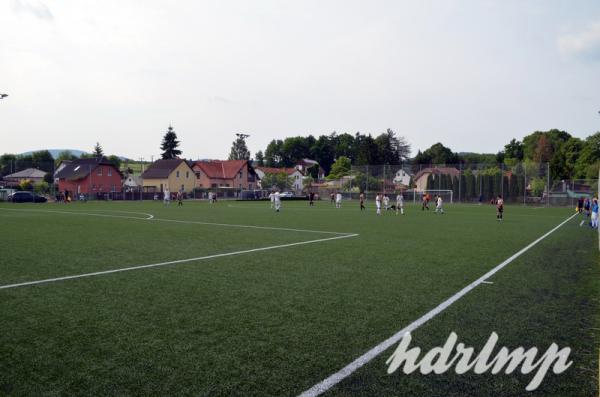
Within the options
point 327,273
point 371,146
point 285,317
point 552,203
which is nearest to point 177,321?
point 285,317

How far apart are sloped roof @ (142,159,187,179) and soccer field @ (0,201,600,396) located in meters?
70.6

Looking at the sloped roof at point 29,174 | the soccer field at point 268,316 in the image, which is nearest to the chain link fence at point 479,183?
the soccer field at point 268,316

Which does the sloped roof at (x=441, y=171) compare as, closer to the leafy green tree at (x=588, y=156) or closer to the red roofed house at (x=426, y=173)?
the red roofed house at (x=426, y=173)

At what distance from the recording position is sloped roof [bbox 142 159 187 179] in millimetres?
80625

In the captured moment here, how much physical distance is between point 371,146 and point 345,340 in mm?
109431

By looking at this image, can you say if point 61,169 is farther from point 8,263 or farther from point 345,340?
point 345,340

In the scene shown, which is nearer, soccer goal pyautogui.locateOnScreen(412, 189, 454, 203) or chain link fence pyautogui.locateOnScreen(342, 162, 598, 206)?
chain link fence pyautogui.locateOnScreen(342, 162, 598, 206)

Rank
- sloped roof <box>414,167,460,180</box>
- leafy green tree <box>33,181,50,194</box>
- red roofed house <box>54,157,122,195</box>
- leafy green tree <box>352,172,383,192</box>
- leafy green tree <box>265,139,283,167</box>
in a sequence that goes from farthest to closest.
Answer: leafy green tree <box>265,139,283,167</box> < red roofed house <box>54,157,122,195</box> < leafy green tree <box>33,181,50,194</box> < leafy green tree <box>352,172,383,192</box> < sloped roof <box>414,167,460,180</box>

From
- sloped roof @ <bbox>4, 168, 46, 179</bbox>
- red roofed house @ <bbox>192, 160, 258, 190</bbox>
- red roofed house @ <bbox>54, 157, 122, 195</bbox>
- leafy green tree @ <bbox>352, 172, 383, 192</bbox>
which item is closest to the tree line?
leafy green tree @ <bbox>352, 172, 383, 192</bbox>

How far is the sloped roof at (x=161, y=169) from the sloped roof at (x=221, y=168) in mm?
4236

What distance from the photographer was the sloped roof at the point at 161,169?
3174 inches

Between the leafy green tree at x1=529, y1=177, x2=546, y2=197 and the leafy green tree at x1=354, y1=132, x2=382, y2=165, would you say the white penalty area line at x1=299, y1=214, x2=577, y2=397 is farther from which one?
the leafy green tree at x1=354, y1=132, x2=382, y2=165

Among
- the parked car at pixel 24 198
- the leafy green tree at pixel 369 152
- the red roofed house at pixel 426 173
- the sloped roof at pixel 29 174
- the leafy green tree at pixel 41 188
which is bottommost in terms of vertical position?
the parked car at pixel 24 198

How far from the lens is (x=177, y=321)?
5.68 metres
